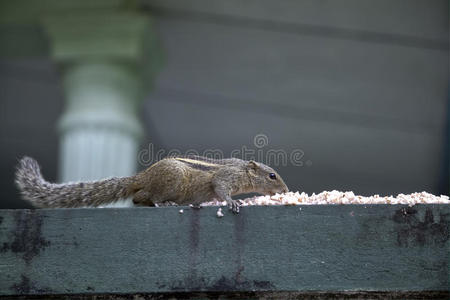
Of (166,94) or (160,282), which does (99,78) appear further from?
(160,282)

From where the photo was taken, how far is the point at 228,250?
2.37m

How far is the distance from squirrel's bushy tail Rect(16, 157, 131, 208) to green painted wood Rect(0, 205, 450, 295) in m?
0.40

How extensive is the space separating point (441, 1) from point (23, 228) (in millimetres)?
3574

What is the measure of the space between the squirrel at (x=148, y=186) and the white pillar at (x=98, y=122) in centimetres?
209

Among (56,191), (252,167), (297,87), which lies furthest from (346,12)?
(56,191)

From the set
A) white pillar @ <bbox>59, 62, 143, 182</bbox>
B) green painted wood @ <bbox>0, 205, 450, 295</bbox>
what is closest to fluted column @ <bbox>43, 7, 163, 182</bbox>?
white pillar @ <bbox>59, 62, 143, 182</bbox>

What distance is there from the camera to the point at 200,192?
9.75ft

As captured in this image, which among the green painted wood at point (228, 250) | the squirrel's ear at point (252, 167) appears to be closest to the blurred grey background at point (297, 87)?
the squirrel's ear at point (252, 167)

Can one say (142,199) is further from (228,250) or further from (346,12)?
(346,12)

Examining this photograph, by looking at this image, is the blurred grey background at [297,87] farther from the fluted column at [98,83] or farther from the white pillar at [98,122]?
the white pillar at [98,122]

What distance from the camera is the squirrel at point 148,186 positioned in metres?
2.85

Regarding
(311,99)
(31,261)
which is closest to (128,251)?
(31,261)

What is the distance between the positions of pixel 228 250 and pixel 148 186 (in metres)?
0.61

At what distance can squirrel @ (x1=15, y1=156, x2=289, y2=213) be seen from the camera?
2852mm
